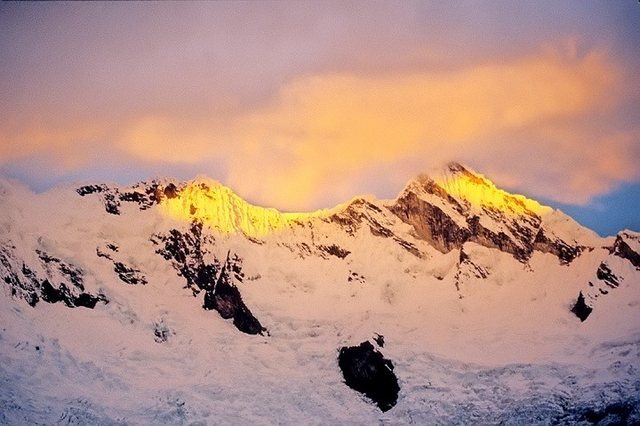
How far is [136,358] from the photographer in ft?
448

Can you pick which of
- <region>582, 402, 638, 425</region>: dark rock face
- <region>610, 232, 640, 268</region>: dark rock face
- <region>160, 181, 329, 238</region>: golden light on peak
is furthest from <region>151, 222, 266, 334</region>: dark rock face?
<region>610, 232, 640, 268</region>: dark rock face

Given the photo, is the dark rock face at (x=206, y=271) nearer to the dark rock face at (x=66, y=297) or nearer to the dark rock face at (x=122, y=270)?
the dark rock face at (x=122, y=270)

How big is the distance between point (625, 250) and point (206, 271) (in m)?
75.4

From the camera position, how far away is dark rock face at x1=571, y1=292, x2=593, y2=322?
154750mm

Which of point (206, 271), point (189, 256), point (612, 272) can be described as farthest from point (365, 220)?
point (612, 272)

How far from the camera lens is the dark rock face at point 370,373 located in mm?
136875

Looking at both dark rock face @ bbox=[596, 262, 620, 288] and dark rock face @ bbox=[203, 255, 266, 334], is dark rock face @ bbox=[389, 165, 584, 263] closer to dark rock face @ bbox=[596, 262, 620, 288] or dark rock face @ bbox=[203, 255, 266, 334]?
dark rock face @ bbox=[596, 262, 620, 288]

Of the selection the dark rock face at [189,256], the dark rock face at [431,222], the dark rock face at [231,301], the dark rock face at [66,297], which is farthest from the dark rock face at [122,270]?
the dark rock face at [431,222]

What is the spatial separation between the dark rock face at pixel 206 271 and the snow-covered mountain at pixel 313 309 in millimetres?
294

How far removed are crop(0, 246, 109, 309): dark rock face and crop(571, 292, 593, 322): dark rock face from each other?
3103 inches

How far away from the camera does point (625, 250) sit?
541 ft

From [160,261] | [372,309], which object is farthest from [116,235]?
[372,309]

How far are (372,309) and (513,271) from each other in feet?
100

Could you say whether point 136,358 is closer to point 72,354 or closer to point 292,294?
point 72,354
